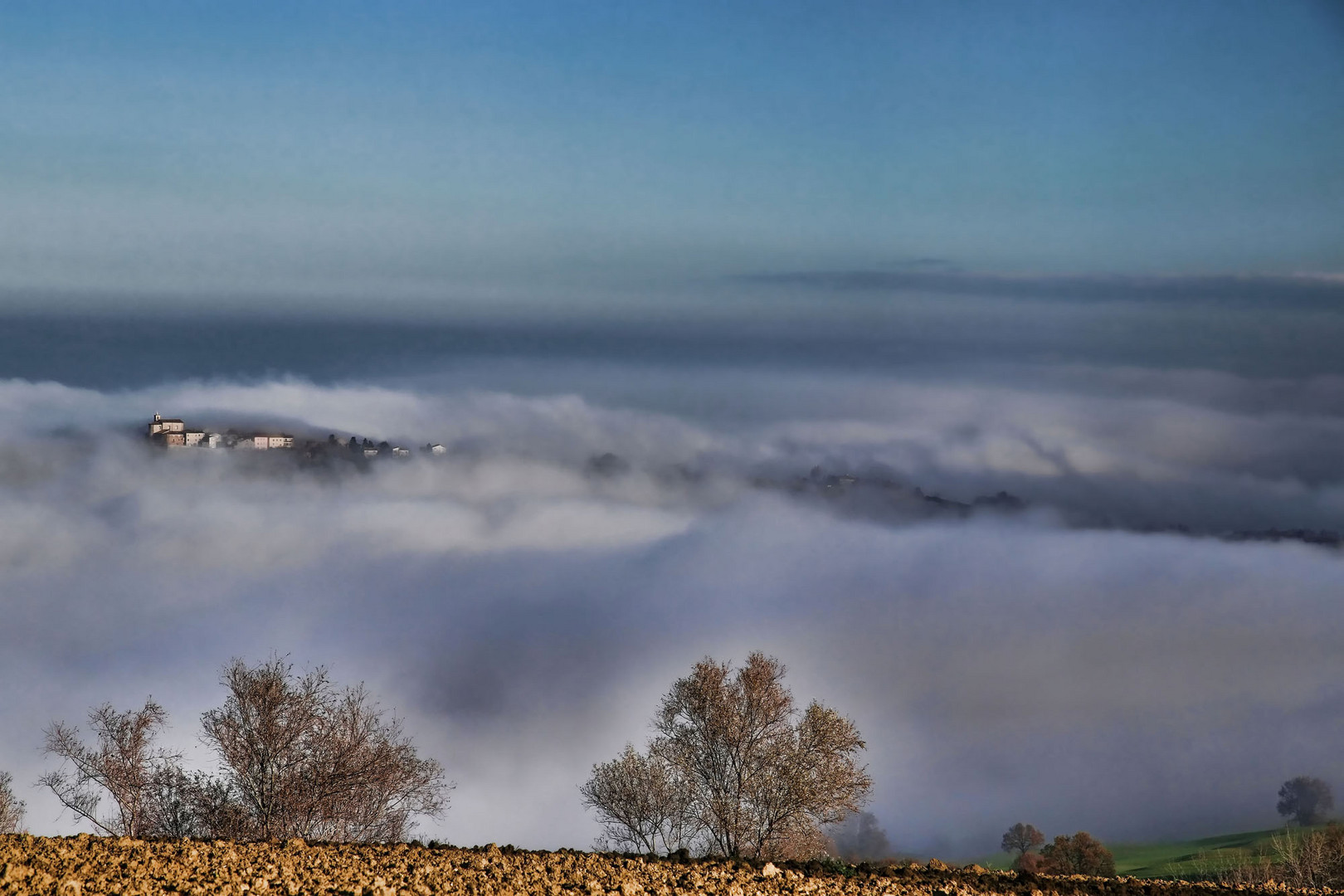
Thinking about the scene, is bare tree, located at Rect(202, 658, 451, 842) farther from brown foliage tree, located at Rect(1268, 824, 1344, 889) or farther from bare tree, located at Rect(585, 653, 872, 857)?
brown foliage tree, located at Rect(1268, 824, 1344, 889)

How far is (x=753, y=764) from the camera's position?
30.6 meters

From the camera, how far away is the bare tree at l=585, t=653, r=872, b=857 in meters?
29.7

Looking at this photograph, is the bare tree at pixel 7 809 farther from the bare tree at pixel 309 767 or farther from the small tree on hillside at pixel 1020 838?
the small tree on hillside at pixel 1020 838

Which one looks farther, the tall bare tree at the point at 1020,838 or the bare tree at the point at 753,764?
the tall bare tree at the point at 1020,838

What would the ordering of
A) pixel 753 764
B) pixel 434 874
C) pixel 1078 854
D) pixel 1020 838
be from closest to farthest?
pixel 434 874
pixel 753 764
pixel 1078 854
pixel 1020 838

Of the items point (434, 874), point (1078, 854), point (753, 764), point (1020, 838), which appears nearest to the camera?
point (434, 874)

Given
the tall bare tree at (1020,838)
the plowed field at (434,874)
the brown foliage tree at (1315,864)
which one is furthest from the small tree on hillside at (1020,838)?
the plowed field at (434,874)

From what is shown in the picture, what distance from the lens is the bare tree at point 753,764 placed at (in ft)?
97.4

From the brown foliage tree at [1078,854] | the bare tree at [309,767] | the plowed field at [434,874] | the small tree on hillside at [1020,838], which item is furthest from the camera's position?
the small tree on hillside at [1020,838]

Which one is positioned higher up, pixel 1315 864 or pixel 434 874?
pixel 434 874

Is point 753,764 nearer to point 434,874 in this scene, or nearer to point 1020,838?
point 434,874

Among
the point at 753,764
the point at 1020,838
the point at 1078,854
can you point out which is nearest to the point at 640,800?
the point at 753,764

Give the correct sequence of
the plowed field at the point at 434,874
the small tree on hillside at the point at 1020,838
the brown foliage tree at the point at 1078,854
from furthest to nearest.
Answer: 1. the small tree on hillside at the point at 1020,838
2. the brown foliage tree at the point at 1078,854
3. the plowed field at the point at 434,874

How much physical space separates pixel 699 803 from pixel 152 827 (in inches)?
500
